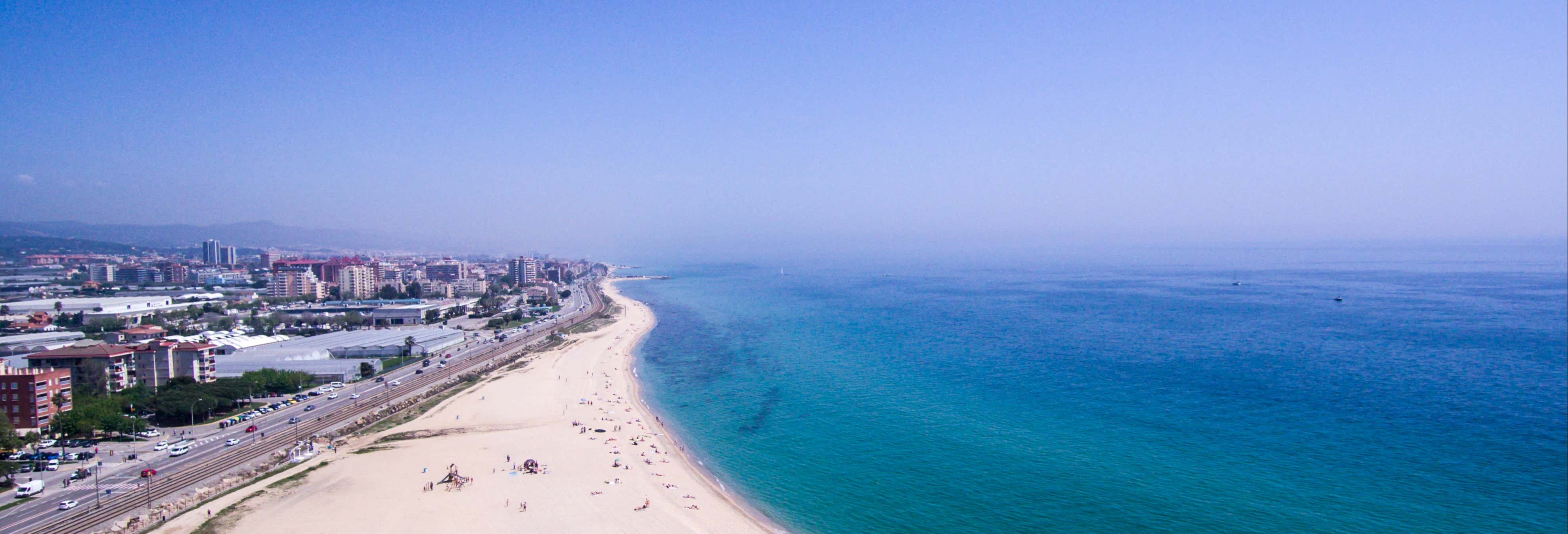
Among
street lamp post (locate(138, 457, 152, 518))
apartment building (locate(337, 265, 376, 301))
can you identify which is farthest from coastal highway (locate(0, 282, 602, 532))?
apartment building (locate(337, 265, 376, 301))

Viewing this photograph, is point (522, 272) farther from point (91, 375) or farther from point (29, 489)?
point (29, 489)

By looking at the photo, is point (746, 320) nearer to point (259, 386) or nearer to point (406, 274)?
point (259, 386)

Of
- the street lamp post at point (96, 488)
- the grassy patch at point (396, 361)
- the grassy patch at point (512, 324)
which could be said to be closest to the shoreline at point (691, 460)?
the grassy patch at point (396, 361)

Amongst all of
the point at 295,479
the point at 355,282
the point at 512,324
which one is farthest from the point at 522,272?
the point at 295,479

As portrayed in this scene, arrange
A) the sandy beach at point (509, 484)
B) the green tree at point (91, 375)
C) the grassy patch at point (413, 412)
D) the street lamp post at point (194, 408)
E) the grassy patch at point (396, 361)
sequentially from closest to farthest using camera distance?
1. the sandy beach at point (509, 484)
2. the street lamp post at point (194, 408)
3. the grassy patch at point (413, 412)
4. the green tree at point (91, 375)
5. the grassy patch at point (396, 361)

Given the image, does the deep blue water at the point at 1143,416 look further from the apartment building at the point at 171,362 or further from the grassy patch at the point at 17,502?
the apartment building at the point at 171,362

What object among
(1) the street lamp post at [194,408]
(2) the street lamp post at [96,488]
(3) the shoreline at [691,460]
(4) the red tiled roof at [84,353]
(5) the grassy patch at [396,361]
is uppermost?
(4) the red tiled roof at [84,353]
